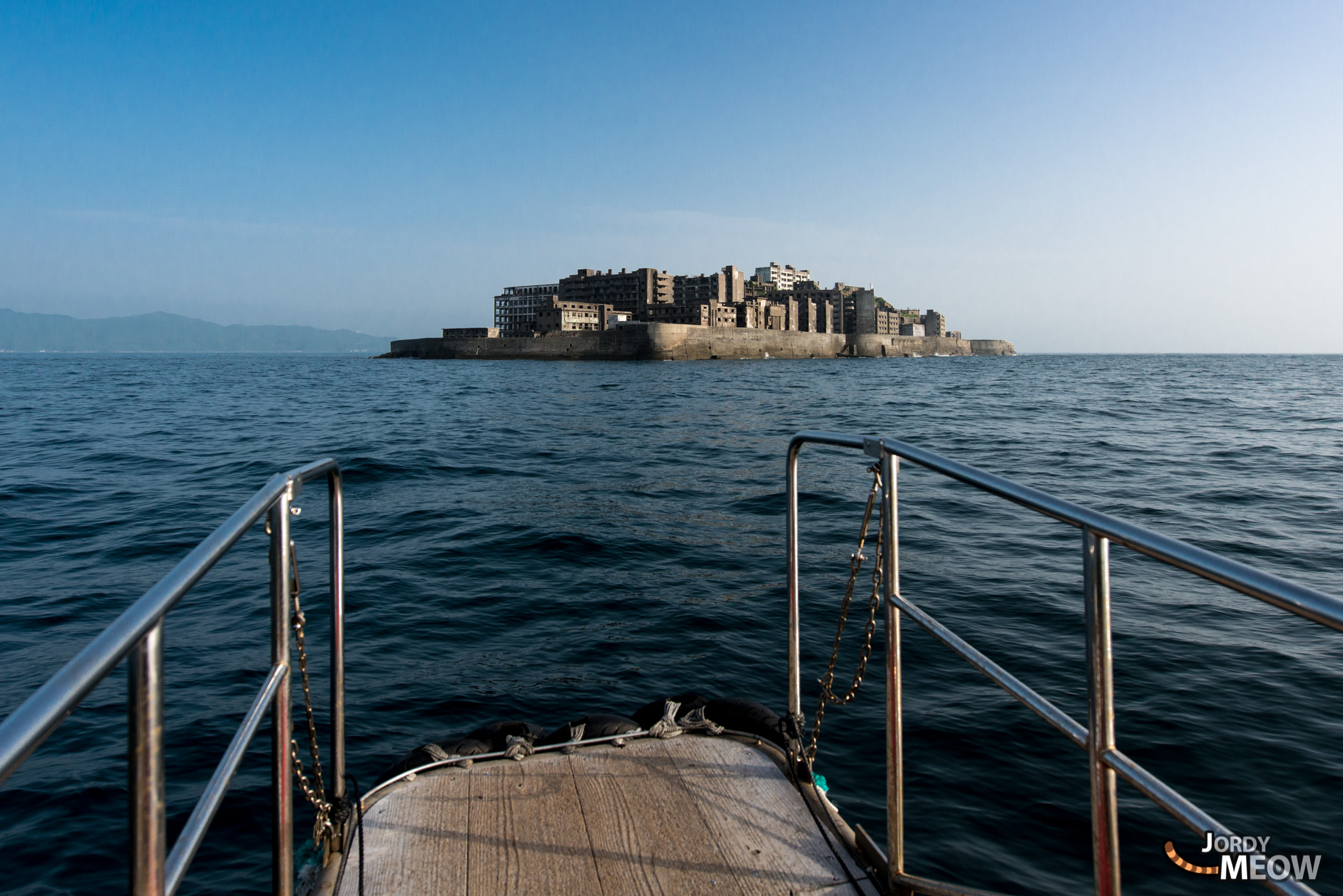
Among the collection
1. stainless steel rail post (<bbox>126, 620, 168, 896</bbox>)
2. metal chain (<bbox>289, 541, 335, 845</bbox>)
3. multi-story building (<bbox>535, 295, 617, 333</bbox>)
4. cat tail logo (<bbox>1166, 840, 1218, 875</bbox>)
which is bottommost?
cat tail logo (<bbox>1166, 840, 1218, 875</bbox>)

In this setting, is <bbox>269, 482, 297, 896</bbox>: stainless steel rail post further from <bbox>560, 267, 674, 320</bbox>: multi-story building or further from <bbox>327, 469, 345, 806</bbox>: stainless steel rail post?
<bbox>560, 267, 674, 320</bbox>: multi-story building

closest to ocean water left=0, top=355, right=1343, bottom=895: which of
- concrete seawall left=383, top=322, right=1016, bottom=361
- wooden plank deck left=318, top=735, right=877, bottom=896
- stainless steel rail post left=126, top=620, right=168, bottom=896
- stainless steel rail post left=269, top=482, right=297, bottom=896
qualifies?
wooden plank deck left=318, top=735, right=877, bottom=896

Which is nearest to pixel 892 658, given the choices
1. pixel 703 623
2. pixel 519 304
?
pixel 703 623

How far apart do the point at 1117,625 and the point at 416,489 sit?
9.14m

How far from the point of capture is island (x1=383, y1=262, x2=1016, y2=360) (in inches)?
3219

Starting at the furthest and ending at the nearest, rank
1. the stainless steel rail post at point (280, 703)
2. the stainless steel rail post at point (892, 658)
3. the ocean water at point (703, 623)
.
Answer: the ocean water at point (703, 623)
the stainless steel rail post at point (892, 658)
the stainless steel rail post at point (280, 703)

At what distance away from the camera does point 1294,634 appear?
5652 millimetres

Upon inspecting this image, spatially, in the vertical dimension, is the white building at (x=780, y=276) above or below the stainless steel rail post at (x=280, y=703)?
above

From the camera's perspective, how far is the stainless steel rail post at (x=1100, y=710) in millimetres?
1372

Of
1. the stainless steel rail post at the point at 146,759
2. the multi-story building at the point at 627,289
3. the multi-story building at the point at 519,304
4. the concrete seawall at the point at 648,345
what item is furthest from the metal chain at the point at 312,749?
the multi-story building at the point at 519,304

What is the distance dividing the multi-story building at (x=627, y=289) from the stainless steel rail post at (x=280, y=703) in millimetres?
103646

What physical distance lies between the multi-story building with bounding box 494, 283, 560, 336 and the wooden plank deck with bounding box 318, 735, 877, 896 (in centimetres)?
11603

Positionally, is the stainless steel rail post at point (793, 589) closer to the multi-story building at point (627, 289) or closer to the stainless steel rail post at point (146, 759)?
the stainless steel rail post at point (146, 759)

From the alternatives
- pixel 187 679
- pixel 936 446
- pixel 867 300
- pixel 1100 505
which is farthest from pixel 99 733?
pixel 867 300
